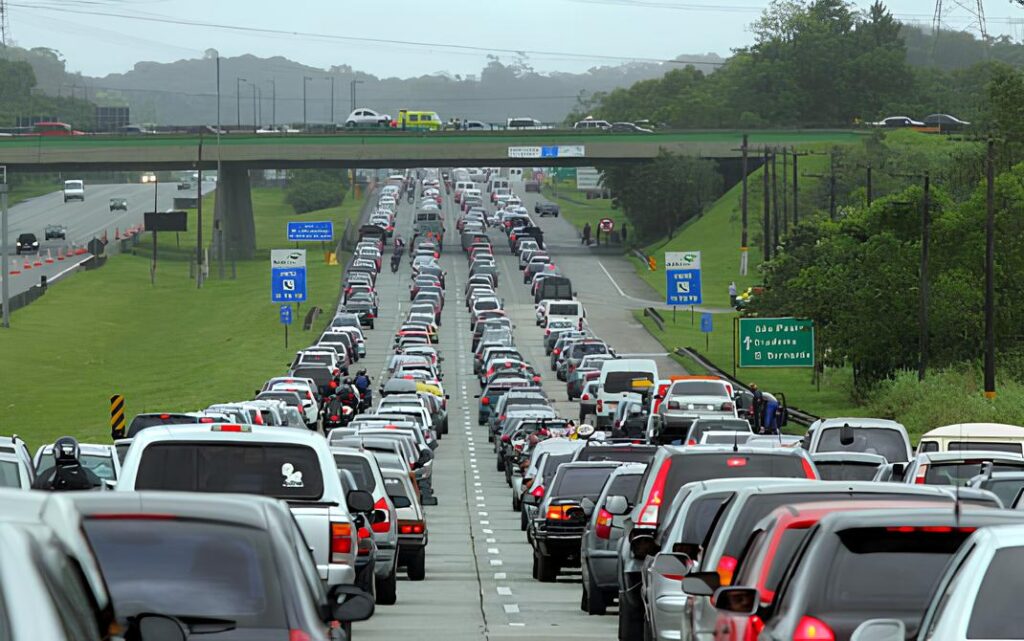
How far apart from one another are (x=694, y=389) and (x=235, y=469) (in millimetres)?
31274

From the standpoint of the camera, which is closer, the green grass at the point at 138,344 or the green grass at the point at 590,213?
the green grass at the point at 138,344

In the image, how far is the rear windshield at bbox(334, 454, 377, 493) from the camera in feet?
69.1

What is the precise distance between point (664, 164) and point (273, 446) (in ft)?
410

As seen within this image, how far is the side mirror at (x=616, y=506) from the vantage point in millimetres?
18344

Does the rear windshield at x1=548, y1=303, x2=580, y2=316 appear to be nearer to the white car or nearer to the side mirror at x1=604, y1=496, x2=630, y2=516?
the white car

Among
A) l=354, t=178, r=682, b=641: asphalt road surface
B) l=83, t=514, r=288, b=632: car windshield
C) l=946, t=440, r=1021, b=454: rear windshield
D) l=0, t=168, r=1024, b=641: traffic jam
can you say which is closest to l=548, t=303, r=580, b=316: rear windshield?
l=354, t=178, r=682, b=641: asphalt road surface

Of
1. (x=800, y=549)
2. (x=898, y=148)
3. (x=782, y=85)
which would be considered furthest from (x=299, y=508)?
(x=782, y=85)

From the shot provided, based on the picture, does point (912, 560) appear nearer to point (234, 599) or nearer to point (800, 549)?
point (800, 549)

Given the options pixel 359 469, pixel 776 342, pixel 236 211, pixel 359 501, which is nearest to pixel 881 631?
pixel 359 501

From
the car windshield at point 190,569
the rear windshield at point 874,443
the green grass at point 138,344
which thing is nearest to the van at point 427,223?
the green grass at point 138,344

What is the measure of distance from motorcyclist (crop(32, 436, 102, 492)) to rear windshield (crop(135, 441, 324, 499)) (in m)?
6.76

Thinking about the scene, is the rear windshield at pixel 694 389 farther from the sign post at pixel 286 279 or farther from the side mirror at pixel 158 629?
the sign post at pixel 286 279

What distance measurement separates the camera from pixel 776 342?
Answer: 64062 millimetres

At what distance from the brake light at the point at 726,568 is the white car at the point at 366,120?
5177 inches
